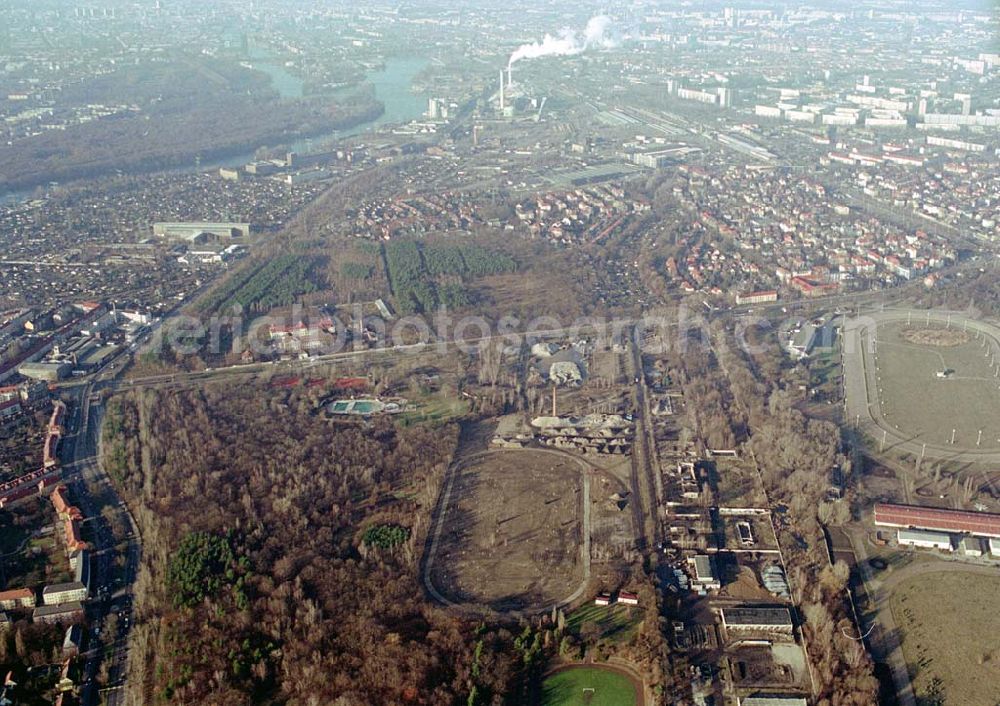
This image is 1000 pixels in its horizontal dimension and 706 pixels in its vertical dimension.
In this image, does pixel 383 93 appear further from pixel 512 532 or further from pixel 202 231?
pixel 512 532

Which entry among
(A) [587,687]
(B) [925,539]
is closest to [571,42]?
(B) [925,539]

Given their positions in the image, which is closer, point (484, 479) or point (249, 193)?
point (484, 479)

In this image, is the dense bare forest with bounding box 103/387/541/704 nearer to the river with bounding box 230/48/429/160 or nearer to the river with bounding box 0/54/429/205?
the river with bounding box 0/54/429/205

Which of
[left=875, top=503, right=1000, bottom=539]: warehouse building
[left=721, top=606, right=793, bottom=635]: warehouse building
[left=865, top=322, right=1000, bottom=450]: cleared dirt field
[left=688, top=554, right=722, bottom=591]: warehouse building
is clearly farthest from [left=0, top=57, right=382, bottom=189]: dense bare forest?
[left=875, top=503, right=1000, bottom=539]: warehouse building

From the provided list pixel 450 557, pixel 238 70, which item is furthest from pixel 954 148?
pixel 238 70

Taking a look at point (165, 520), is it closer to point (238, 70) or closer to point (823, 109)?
point (823, 109)
